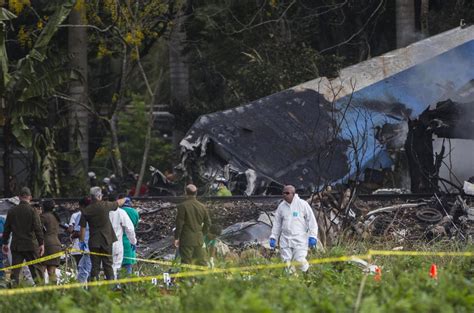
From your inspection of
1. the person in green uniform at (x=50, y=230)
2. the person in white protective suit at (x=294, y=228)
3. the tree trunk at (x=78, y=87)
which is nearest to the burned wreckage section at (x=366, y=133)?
the person in white protective suit at (x=294, y=228)

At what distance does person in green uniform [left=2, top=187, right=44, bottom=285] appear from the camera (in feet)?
56.5

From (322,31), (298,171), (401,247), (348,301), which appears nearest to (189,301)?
(348,301)

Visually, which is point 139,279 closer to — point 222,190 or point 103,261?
point 103,261

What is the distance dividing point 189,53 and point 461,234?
69.7 ft

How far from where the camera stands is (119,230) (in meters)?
17.3

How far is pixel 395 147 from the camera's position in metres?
28.4

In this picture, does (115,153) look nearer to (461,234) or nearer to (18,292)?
(461,234)

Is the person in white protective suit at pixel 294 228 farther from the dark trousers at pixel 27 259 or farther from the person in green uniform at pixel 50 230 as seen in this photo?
the dark trousers at pixel 27 259

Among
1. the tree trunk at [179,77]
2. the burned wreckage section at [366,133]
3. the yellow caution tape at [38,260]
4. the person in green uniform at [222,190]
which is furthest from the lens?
the tree trunk at [179,77]

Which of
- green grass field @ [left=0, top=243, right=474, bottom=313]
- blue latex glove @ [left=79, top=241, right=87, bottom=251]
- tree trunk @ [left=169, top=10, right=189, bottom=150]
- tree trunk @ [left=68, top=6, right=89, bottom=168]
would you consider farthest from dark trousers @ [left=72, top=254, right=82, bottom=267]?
tree trunk @ [left=169, top=10, right=189, bottom=150]

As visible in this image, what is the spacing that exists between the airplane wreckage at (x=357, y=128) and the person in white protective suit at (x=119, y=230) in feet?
27.2

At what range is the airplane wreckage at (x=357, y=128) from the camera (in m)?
26.2

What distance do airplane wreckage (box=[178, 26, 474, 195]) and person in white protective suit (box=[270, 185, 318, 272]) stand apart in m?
7.20

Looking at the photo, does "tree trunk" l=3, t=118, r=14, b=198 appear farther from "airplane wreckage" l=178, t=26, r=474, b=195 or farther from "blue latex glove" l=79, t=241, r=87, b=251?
"blue latex glove" l=79, t=241, r=87, b=251
